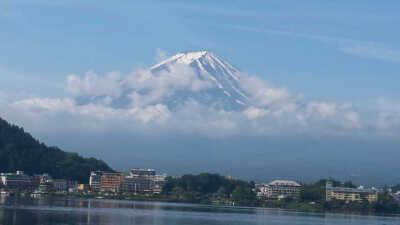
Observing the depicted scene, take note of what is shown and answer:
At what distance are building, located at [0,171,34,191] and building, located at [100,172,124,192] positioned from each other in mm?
9304

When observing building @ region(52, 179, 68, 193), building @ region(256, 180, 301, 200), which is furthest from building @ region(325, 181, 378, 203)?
building @ region(52, 179, 68, 193)

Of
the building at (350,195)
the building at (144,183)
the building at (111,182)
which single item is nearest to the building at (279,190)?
the building at (350,195)

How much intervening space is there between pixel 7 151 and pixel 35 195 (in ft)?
43.0

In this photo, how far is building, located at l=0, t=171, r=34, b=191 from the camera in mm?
86256

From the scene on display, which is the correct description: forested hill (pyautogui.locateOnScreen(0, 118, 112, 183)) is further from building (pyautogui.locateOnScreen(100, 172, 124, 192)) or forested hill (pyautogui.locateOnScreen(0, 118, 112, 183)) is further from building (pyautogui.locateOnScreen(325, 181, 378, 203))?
building (pyautogui.locateOnScreen(325, 181, 378, 203))

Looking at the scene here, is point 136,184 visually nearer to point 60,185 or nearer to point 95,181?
point 95,181

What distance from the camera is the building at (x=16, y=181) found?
86.3m

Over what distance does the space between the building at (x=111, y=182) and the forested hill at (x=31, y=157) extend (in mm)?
2226

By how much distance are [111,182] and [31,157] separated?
9.46 meters

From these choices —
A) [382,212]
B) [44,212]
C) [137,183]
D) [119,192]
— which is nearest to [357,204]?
[382,212]

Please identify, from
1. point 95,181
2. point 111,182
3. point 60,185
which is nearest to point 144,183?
point 111,182

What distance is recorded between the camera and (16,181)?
8769cm

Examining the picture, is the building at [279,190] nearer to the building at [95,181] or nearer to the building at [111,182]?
the building at [111,182]

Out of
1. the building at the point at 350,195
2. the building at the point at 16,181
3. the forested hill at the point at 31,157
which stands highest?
the forested hill at the point at 31,157
